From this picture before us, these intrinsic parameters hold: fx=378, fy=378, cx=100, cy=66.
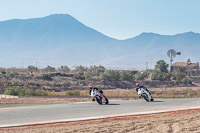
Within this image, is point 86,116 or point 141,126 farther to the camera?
point 86,116

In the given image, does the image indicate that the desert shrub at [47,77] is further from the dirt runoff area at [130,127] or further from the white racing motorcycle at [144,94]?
the dirt runoff area at [130,127]

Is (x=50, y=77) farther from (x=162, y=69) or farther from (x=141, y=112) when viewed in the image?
(x=141, y=112)

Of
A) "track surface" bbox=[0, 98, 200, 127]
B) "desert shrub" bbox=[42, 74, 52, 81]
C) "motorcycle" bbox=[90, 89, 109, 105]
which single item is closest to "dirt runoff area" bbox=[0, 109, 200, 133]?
"track surface" bbox=[0, 98, 200, 127]

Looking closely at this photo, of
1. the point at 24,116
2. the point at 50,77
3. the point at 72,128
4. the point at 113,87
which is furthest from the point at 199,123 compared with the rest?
the point at 50,77

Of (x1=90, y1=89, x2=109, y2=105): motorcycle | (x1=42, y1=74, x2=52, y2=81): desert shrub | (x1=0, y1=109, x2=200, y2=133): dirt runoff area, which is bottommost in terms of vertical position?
(x1=0, y1=109, x2=200, y2=133): dirt runoff area

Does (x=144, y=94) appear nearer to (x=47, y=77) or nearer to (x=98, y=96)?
(x=98, y=96)

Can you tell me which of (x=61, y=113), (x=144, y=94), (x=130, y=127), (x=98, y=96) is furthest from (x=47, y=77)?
(x=130, y=127)

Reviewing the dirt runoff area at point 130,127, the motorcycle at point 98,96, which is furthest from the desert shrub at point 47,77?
the dirt runoff area at point 130,127

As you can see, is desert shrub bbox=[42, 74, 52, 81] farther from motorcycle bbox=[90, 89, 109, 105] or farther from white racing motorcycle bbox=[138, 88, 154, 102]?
motorcycle bbox=[90, 89, 109, 105]

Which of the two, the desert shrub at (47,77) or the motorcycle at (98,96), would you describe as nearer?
the motorcycle at (98,96)

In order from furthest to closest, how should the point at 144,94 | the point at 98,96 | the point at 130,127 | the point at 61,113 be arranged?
the point at 144,94, the point at 98,96, the point at 61,113, the point at 130,127

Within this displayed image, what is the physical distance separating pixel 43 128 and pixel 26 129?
2.12 ft

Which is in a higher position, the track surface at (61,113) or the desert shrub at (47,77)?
the desert shrub at (47,77)

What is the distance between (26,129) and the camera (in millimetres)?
14219
